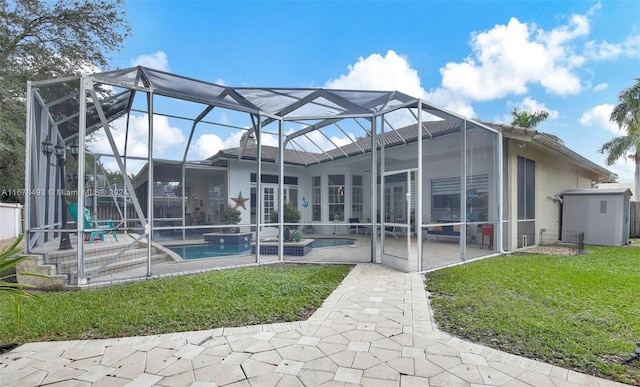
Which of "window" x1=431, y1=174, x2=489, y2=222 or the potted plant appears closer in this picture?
"window" x1=431, y1=174, x2=489, y2=222

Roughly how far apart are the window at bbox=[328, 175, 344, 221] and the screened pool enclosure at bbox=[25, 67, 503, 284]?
0.04 metres

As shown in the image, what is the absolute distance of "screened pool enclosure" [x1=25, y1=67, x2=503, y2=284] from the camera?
5598mm

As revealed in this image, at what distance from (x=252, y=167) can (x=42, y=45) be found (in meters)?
7.71

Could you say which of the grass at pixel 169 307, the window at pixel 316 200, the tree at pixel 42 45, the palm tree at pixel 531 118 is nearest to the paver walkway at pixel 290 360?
the grass at pixel 169 307

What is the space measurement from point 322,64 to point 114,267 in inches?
419

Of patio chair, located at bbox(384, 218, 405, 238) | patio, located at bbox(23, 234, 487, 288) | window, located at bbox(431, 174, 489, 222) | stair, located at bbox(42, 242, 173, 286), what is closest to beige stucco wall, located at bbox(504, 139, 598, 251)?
window, located at bbox(431, 174, 489, 222)

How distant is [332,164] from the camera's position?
1164 centimetres

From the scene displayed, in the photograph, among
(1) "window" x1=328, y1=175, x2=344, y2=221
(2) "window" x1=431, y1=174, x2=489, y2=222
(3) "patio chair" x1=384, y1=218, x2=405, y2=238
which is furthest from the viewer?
(1) "window" x1=328, y1=175, x2=344, y2=221

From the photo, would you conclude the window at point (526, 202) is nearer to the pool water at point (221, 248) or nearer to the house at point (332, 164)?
the house at point (332, 164)

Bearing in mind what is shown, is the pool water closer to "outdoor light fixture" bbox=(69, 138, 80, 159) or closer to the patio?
the patio

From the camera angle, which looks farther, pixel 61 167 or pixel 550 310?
pixel 61 167

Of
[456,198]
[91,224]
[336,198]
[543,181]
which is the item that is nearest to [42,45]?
[91,224]

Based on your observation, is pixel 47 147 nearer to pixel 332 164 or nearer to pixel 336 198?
pixel 336 198

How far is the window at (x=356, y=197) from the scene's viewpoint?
9297 mm
